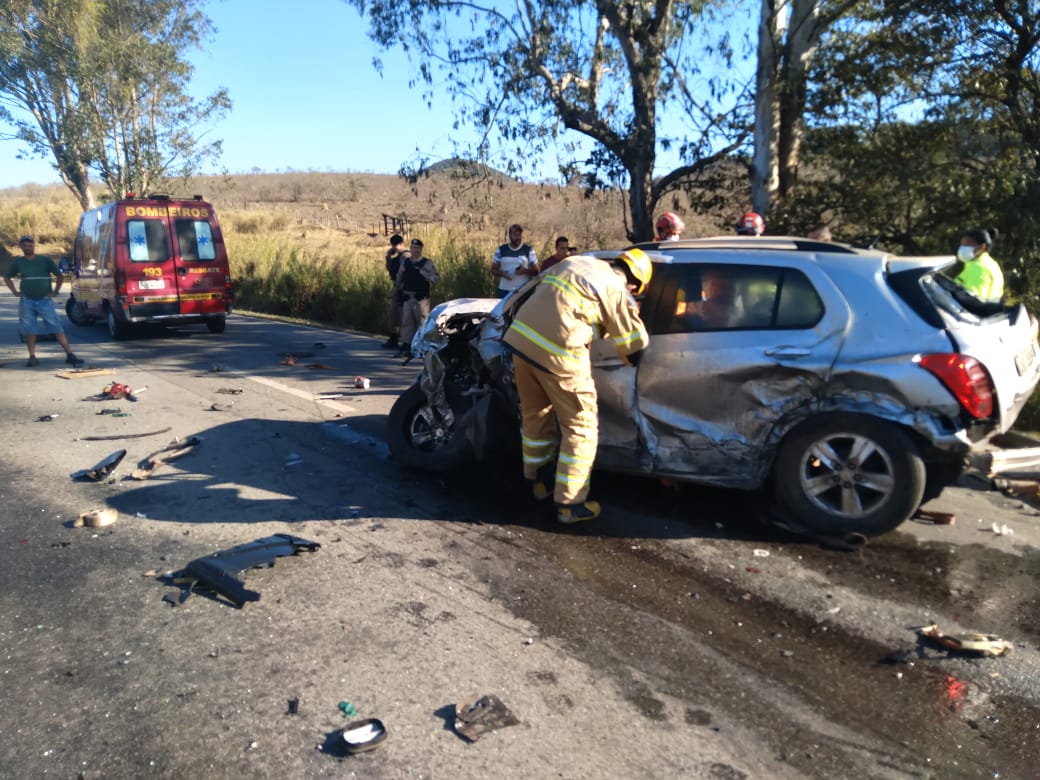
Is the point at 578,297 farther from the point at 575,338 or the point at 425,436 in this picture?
the point at 425,436

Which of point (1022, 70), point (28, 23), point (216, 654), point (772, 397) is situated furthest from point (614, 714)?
point (28, 23)

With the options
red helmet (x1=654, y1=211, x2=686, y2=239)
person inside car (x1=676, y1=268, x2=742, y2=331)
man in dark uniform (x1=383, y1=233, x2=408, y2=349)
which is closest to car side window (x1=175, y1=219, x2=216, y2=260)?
man in dark uniform (x1=383, y1=233, x2=408, y2=349)

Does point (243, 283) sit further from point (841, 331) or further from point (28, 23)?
point (841, 331)

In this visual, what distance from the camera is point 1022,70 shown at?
28.5ft

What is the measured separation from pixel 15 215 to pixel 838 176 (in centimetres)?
Result: 4556

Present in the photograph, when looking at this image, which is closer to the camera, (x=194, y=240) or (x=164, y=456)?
(x=164, y=456)

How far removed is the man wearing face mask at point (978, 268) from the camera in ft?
22.1

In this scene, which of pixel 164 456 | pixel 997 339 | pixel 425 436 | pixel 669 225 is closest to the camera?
pixel 997 339

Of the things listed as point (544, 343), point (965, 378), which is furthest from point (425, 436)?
point (965, 378)

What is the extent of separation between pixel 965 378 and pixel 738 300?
4.26 feet

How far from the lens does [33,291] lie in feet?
36.1

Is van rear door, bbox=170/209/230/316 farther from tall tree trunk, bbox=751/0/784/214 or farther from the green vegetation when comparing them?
tall tree trunk, bbox=751/0/784/214

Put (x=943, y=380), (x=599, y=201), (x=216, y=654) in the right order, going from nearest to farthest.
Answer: (x=216, y=654), (x=943, y=380), (x=599, y=201)

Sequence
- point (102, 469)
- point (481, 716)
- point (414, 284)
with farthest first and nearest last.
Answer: point (414, 284) < point (102, 469) < point (481, 716)
